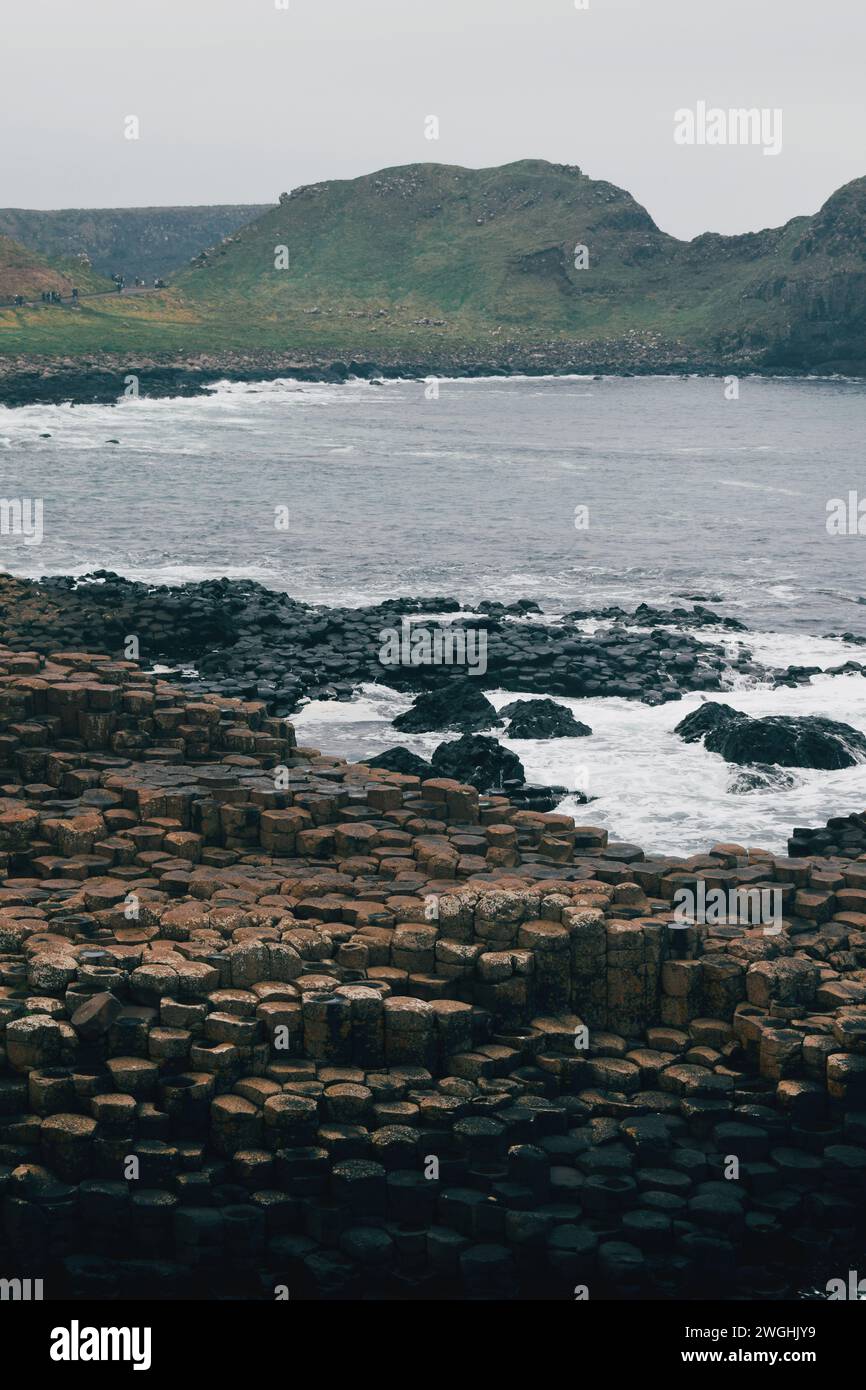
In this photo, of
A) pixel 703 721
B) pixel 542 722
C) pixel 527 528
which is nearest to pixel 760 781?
pixel 703 721

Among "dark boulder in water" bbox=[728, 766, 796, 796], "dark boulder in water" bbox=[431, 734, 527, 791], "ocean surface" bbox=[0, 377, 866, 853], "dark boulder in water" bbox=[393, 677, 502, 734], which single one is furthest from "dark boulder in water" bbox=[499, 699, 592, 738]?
"dark boulder in water" bbox=[728, 766, 796, 796]

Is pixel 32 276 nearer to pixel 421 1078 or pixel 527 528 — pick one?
pixel 527 528

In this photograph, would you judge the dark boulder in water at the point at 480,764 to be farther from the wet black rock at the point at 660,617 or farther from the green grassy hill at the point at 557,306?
the green grassy hill at the point at 557,306

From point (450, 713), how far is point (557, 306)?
525 ft

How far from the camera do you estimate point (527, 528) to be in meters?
57.6

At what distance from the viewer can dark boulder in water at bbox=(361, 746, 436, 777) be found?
24.4 metres

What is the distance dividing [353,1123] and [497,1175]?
1263mm

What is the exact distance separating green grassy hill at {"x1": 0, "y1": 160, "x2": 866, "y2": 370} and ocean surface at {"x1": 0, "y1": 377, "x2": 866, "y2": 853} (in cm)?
4345

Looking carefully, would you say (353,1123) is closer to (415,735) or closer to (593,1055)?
(593,1055)

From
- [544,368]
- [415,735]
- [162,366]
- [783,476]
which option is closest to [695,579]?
[415,735]

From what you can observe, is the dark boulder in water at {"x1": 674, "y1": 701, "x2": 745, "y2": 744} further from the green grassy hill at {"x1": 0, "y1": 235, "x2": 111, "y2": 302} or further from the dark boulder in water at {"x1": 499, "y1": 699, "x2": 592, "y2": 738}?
the green grassy hill at {"x1": 0, "y1": 235, "x2": 111, "y2": 302}

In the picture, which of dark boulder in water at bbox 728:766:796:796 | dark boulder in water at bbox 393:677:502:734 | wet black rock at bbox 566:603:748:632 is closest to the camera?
dark boulder in water at bbox 728:766:796:796

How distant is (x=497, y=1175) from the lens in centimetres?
1353

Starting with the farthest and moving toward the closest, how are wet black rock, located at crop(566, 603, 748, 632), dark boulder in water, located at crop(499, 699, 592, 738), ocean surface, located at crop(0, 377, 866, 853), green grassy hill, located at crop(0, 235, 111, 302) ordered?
green grassy hill, located at crop(0, 235, 111, 302) < wet black rock, located at crop(566, 603, 748, 632) < dark boulder in water, located at crop(499, 699, 592, 738) < ocean surface, located at crop(0, 377, 866, 853)
